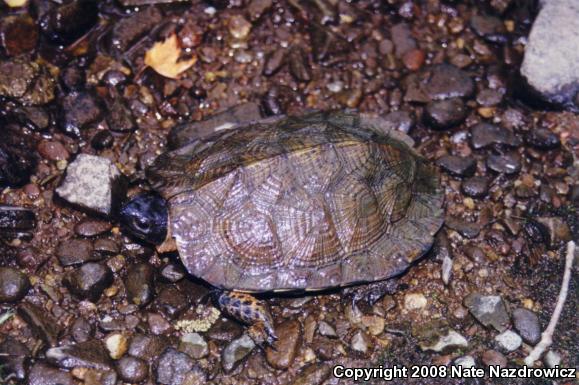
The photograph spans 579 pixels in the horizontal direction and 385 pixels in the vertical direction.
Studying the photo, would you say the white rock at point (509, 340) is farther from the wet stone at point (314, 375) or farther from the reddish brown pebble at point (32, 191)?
the reddish brown pebble at point (32, 191)

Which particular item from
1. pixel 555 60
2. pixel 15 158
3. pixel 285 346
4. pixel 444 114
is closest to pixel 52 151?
→ pixel 15 158

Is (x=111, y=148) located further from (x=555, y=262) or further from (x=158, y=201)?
(x=555, y=262)

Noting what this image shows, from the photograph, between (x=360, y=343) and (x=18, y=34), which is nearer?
(x=360, y=343)

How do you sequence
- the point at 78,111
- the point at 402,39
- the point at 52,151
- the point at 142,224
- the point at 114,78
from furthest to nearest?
1. the point at 402,39
2. the point at 114,78
3. the point at 78,111
4. the point at 52,151
5. the point at 142,224

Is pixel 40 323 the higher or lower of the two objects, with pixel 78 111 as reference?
lower

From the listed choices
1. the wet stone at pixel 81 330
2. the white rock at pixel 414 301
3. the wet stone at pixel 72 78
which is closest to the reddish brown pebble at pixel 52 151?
the wet stone at pixel 72 78

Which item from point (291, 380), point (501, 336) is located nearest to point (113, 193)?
point (291, 380)

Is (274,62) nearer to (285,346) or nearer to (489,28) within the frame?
(489,28)

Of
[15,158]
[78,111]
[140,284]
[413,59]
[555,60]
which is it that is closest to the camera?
[140,284]
